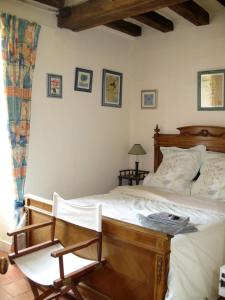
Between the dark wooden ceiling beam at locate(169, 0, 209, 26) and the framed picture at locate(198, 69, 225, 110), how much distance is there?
0.54 metres

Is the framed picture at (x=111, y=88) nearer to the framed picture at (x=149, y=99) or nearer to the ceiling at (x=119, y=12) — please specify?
the framed picture at (x=149, y=99)

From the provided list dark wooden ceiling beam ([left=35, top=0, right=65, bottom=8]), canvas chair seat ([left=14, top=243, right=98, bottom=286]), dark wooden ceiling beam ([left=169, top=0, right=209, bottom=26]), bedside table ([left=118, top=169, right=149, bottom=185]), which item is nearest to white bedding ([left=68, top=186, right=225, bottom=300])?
canvas chair seat ([left=14, top=243, right=98, bottom=286])

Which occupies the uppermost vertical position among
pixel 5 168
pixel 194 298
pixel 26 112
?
pixel 26 112

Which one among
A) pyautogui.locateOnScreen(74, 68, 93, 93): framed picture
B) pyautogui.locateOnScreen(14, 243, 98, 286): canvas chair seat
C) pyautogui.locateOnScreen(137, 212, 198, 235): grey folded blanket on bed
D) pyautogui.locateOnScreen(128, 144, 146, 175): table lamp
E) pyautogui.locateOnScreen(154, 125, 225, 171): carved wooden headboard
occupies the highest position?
pyautogui.locateOnScreen(74, 68, 93, 93): framed picture

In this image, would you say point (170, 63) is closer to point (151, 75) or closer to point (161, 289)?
point (151, 75)

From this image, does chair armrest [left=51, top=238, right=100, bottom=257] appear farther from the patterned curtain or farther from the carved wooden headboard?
the carved wooden headboard

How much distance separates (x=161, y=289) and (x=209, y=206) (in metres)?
1.05

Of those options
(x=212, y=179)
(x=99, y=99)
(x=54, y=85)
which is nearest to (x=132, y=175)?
(x=99, y=99)

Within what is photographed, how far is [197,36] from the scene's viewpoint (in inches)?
143

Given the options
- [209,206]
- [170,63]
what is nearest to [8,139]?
[209,206]

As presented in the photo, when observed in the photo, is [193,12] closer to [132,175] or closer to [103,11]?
[103,11]

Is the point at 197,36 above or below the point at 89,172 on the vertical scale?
above

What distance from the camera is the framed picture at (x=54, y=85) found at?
10.9ft

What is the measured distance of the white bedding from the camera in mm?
1923
